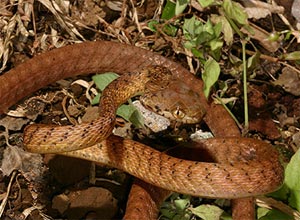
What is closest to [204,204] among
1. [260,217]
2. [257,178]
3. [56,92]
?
[260,217]

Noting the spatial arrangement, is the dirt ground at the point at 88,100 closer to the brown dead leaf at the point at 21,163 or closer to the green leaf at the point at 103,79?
the brown dead leaf at the point at 21,163

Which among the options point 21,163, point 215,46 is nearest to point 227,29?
point 215,46

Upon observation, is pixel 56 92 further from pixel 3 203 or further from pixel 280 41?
pixel 280 41

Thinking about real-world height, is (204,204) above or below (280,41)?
below

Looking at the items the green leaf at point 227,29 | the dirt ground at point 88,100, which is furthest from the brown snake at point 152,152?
the green leaf at point 227,29

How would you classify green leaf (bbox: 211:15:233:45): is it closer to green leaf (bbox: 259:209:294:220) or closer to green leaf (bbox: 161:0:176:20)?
green leaf (bbox: 161:0:176:20)
